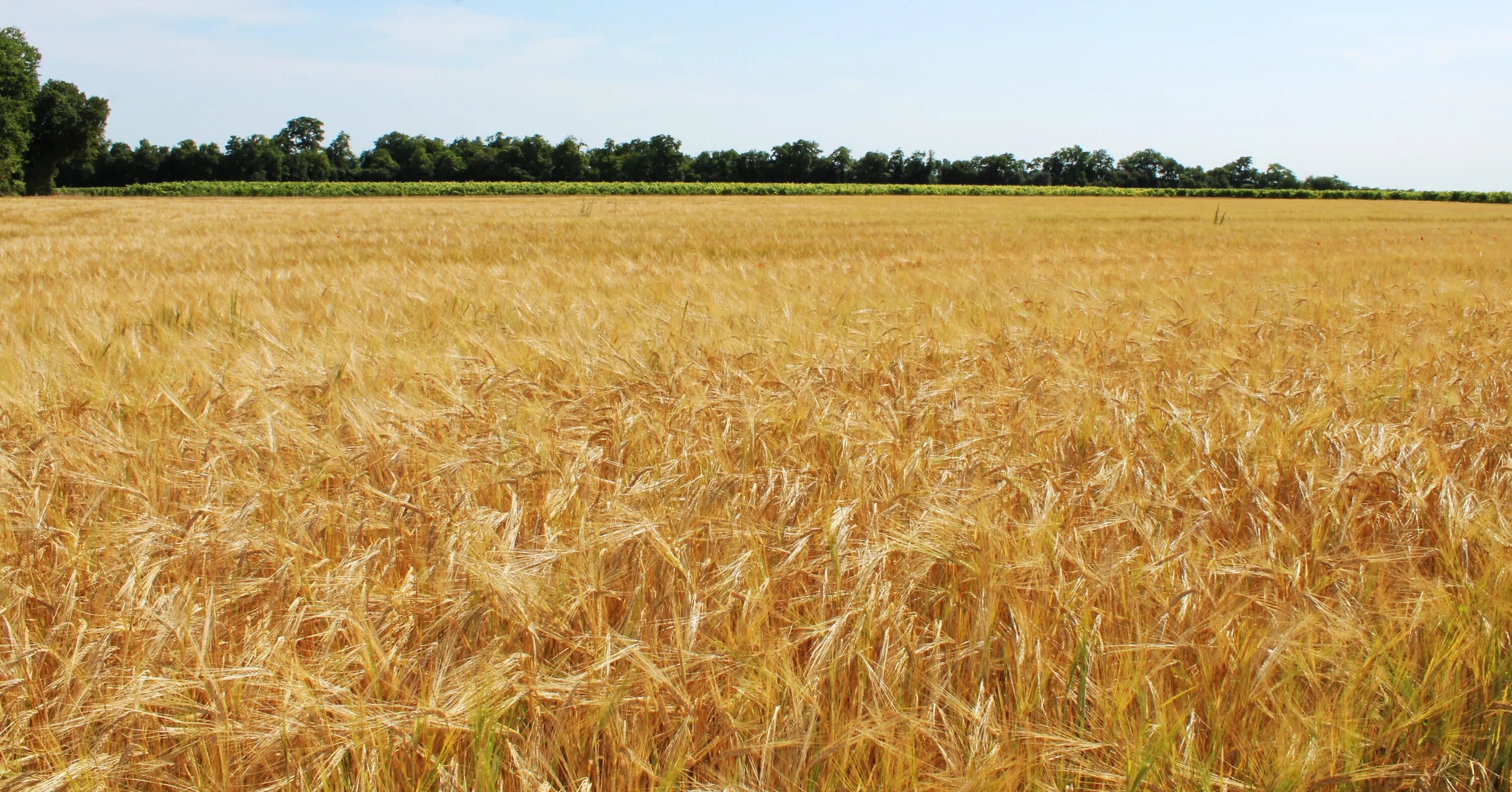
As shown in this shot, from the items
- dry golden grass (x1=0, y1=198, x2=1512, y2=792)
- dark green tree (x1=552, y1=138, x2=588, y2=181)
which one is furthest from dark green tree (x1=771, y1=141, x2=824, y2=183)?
dry golden grass (x1=0, y1=198, x2=1512, y2=792)

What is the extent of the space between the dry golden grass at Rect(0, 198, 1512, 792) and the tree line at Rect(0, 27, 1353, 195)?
86928 mm

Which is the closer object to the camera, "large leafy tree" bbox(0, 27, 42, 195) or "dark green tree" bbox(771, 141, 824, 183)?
"large leafy tree" bbox(0, 27, 42, 195)

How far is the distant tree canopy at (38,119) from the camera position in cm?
4703

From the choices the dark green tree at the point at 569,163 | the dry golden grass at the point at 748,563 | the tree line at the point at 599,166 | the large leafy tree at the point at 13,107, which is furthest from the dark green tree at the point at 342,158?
the dry golden grass at the point at 748,563

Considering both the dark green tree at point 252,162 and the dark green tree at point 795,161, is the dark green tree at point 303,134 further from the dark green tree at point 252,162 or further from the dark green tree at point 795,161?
the dark green tree at point 795,161

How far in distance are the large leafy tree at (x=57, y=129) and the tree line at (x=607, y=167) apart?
22.3 metres

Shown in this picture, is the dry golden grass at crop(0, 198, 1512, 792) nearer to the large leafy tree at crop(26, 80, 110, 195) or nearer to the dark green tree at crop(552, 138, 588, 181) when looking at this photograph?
the large leafy tree at crop(26, 80, 110, 195)

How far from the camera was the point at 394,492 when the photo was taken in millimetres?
1841

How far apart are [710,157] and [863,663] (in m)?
97.3

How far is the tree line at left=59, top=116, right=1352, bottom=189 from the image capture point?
85688 mm

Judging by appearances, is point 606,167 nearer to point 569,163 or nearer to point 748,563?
point 569,163

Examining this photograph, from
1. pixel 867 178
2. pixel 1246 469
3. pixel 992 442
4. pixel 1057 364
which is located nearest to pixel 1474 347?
pixel 1057 364

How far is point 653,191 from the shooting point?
60594 millimetres

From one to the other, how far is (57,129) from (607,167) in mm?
46121
